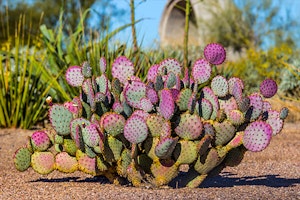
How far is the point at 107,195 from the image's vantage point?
380 centimetres

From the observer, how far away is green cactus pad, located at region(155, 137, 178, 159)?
3730mm

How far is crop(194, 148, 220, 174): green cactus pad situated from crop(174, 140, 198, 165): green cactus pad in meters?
0.11

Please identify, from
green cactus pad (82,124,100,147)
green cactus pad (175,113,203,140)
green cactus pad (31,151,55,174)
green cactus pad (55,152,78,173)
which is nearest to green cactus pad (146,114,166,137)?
green cactus pad (175,113,203,140)

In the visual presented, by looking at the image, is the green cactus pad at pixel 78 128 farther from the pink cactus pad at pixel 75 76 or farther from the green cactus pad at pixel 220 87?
the green cactus pad at pixel 220 87

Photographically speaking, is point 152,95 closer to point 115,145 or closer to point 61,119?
point 115,145

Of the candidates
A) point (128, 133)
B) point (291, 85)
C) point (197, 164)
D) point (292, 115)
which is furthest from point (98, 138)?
point (291, 85)

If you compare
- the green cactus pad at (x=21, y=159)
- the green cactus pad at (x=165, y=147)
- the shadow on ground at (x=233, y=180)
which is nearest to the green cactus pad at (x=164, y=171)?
the green cactus pad at (x=165, y=147)

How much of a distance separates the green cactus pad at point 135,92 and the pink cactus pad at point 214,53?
17.3 inches

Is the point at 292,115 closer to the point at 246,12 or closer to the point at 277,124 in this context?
the point at 277,124

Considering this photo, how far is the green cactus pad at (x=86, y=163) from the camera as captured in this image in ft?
13.6

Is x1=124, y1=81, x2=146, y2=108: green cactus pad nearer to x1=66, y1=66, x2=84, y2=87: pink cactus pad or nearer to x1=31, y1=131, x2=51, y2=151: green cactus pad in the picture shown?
x1=66, y1=66, x2=84, y2=87: pink cactus pad

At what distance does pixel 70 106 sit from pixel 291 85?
27.9 feet

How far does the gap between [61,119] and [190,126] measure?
2.76 ft

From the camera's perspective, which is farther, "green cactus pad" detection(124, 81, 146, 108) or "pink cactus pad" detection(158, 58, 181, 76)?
"pink cactus pad" detection(158, 58, 181, 76)
